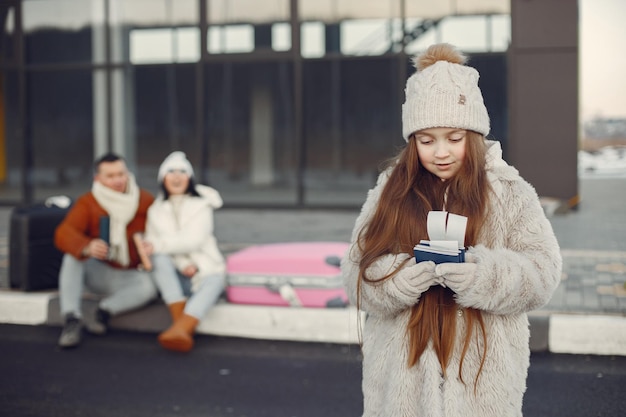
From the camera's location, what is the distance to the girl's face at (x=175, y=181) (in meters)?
6.80

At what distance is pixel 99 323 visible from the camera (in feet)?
22.1

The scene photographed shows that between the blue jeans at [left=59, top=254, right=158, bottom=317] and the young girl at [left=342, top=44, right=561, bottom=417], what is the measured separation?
4.28m

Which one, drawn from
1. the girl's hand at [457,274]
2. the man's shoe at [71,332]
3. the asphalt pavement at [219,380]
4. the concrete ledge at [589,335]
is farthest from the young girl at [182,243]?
the girl's hand at [457,274]

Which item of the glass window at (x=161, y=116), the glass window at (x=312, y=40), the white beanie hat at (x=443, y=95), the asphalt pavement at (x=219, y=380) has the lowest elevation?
the asphalt pavement at (x=219, y=380)

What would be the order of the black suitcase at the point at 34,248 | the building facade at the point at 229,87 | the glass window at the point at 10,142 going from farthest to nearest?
1. the glass window at the point at 10,142
2. the building facade at the point at 229,87
3. the black suitcase at the point at 34,248

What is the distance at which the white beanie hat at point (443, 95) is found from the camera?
8.65ft

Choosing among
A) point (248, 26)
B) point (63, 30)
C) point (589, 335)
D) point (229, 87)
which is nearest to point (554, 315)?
point (589, 335)

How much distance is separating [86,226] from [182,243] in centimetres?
81

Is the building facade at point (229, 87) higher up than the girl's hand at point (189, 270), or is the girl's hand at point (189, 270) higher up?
the building facade at point (229, 87)

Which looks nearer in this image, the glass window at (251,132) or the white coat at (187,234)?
the white coat at (187,234)

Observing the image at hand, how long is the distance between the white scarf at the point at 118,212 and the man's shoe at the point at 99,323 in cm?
41

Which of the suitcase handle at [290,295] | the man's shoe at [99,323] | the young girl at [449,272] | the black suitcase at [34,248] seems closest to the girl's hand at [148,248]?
the man's shoe at [99,323]

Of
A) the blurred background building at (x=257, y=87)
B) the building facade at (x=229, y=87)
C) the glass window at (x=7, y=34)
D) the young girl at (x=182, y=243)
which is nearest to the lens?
the young girl at (x=182, y=243)

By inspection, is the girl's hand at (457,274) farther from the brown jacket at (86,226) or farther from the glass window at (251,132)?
the glass window at (251,132)
